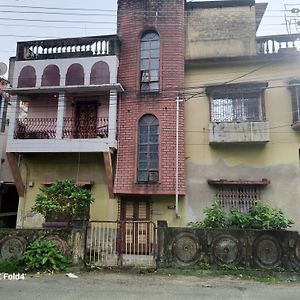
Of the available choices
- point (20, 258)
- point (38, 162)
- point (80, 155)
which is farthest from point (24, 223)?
point (20, 258)

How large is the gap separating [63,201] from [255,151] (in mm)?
7636

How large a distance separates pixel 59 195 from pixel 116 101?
4545 mm

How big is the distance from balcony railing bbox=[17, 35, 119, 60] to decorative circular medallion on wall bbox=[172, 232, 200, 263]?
821cm

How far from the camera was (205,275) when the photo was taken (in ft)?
28.0

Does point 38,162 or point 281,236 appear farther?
point 38,162

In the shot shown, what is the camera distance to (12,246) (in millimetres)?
9258

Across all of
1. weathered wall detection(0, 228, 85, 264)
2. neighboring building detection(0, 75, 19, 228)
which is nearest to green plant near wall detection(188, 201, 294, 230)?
weathered wall detection(0, 228, 85, 264)

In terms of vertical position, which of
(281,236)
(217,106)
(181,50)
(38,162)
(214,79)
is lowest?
(281,236)

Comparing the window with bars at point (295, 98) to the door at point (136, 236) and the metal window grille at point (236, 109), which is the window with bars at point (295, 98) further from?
the door at point (136, 236)

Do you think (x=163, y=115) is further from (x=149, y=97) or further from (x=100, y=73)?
(x=100, y=73)

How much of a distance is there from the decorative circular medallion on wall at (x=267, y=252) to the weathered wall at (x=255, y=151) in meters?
3.68

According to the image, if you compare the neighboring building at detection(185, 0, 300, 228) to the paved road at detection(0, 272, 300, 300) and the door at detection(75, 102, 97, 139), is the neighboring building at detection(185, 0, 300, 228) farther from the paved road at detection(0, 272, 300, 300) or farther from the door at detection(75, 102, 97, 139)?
the paved road at detection(0, 272, 300, 300)

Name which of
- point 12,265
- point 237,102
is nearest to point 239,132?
point 237,102

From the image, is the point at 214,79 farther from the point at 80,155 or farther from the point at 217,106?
the point at 80,155
